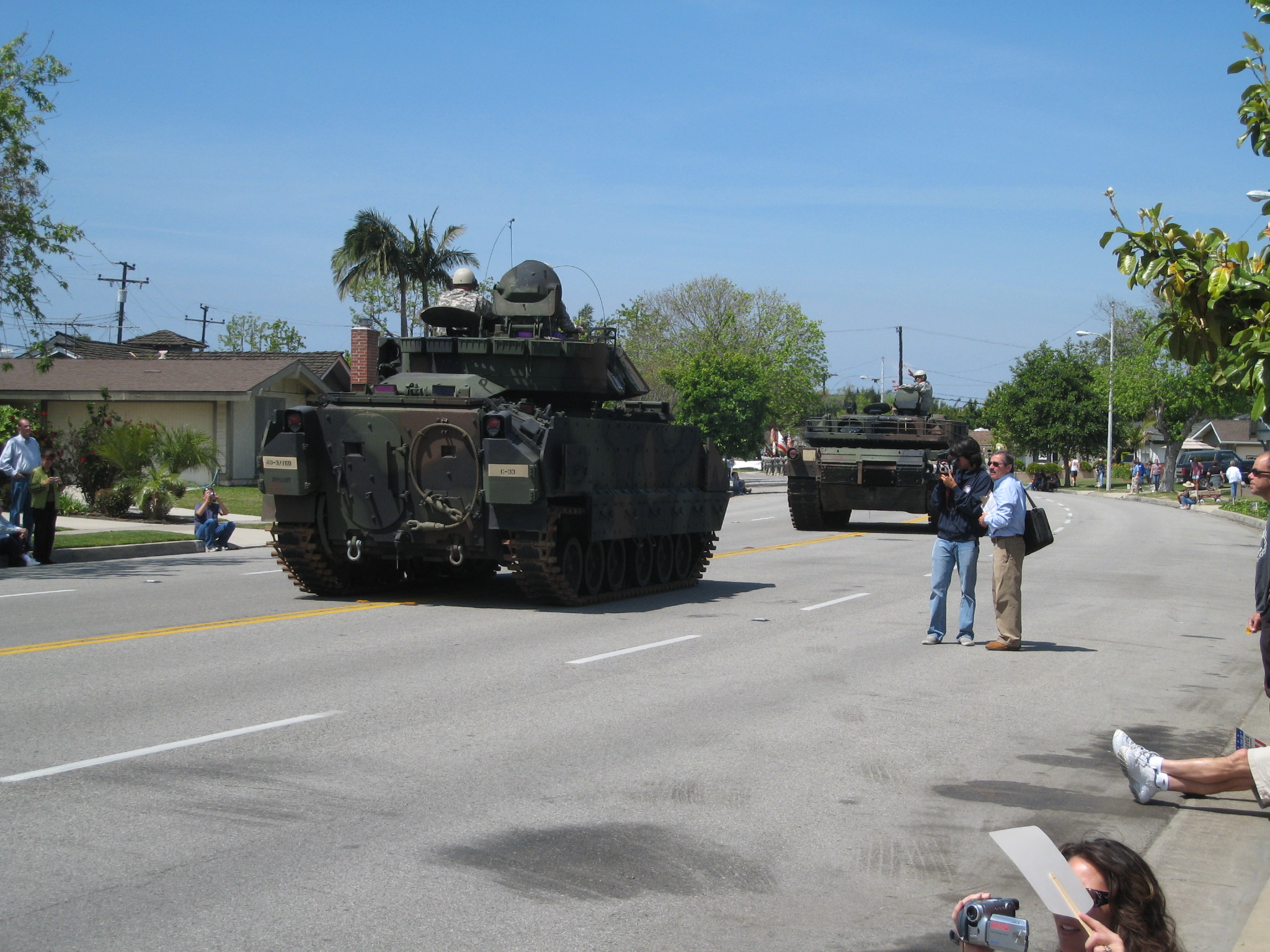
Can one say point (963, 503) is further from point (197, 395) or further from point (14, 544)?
point (197, 395)

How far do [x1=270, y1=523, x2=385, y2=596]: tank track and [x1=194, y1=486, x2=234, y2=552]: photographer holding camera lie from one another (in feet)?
24.3

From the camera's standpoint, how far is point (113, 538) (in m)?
21.8

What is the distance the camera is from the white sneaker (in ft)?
21.7

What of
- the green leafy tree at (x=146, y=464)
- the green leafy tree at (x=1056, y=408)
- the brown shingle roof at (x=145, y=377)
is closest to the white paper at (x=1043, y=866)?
the green leafy tree at (x=146, y=464)

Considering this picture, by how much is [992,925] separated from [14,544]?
1771 centimetres

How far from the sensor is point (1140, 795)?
22.3 feet

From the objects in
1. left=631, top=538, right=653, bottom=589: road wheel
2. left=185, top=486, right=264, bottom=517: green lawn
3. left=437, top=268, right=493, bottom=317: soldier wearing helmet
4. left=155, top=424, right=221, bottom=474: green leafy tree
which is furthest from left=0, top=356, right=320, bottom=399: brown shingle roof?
left=631, top=538, right=653, bottom=589: road wheel

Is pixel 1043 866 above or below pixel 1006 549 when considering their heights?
below

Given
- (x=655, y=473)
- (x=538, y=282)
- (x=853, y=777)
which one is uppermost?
(x=538, y=282)

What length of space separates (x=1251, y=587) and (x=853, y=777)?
14357 millimetres

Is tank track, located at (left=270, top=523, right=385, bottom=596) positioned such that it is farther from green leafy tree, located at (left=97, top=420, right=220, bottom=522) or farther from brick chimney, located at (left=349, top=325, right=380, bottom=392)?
brick chimney, located at (left=349, top=325, right=380, bottom=392)

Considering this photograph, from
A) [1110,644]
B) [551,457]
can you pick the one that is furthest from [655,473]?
[1110,644]

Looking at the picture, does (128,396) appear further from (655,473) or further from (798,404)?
(798,404)

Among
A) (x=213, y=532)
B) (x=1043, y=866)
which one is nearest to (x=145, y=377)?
(x=213, y=532)
